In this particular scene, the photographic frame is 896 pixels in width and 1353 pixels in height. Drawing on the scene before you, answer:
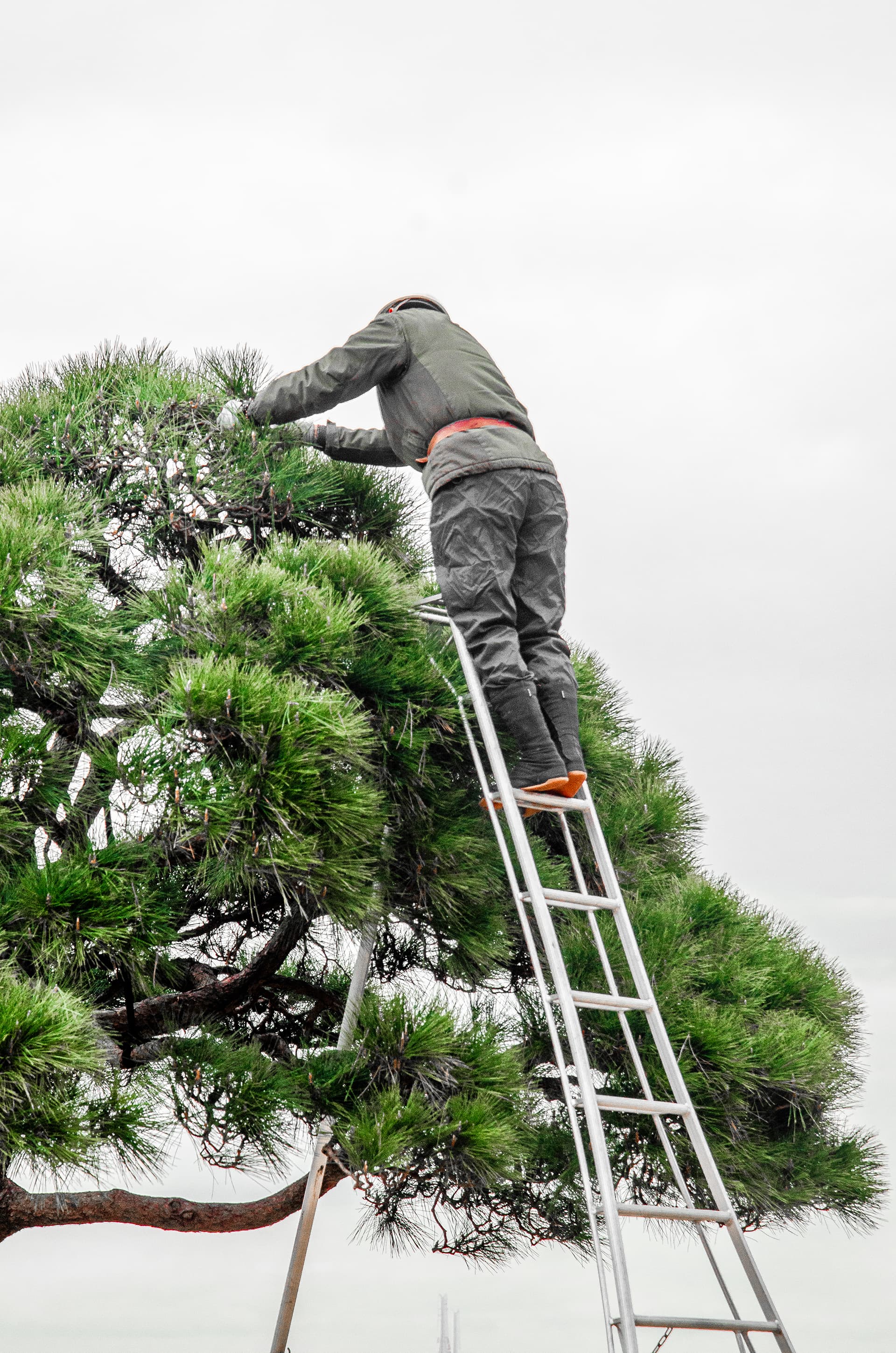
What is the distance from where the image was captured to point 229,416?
358 centimetres

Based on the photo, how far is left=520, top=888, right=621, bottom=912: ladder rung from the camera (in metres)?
2.82

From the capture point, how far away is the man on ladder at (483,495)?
3.06 meters

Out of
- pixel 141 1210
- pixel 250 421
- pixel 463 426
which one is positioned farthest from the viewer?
pixel 250 421

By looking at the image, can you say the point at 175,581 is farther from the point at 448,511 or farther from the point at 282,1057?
the point at 282,1057

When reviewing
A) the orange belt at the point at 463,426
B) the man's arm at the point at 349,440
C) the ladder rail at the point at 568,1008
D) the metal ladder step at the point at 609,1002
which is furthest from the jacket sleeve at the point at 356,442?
the metal ladder step at the point at 609,1002

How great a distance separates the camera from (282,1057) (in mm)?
3391

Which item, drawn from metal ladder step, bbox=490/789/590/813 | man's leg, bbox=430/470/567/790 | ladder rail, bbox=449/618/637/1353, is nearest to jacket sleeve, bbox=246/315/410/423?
man's leg, bbox=430/470/567/790

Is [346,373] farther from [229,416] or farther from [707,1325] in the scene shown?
[707,1325]

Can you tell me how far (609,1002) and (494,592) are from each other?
3.36 feet

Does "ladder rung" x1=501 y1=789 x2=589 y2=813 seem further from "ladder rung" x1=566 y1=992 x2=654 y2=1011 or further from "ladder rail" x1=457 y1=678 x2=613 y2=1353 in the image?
"ladder rung" x1=566 y1=992 x2=654 y2=1011

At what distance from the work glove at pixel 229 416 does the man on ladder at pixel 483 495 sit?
0.25ft

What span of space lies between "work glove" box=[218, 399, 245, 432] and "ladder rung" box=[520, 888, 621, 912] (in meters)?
1.64

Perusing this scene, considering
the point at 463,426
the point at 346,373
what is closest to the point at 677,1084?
the point at 463,426

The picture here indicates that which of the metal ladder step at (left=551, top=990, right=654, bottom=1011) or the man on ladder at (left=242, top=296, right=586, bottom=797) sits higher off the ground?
the man on ladder at (left=242, top=296, right=586, bottom=797)
